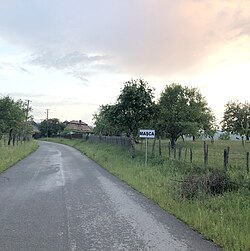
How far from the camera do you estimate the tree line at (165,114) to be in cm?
2640

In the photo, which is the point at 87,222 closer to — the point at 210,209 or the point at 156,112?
the point at 210,209

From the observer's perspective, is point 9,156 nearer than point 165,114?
Yes

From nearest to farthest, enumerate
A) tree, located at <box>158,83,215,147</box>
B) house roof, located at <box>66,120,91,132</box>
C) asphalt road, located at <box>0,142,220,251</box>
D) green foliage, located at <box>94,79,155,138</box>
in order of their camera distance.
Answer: asphalt road, located at <box>0,142,220,251</box>
green foliage, located at <box>94,79,155,138</box>
tree, located at <box>158,83,215,147</box>
house roof, located at <box>66,120,91,132</box>

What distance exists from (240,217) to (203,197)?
2143 mm

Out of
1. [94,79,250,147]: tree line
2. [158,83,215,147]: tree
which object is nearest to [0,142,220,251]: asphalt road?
[94,79,250,147]: tree line

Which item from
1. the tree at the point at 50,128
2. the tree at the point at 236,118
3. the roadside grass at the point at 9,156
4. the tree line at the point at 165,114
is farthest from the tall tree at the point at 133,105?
the tree at the point at 50,128

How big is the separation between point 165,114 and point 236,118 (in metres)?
26.7

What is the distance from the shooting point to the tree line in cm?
2640

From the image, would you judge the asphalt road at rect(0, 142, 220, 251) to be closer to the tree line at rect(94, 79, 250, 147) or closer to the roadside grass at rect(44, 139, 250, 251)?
the roadside grass at rect(44, 139, 250, 251)

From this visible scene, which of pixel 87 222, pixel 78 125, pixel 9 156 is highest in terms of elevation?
pixel 78 125

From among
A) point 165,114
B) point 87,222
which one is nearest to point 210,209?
point 87,222

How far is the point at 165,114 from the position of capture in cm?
3741

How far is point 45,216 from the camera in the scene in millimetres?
7973

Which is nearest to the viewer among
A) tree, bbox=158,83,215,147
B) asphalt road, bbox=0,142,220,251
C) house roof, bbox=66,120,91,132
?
asphalt road, bbox=0,142,220,251
